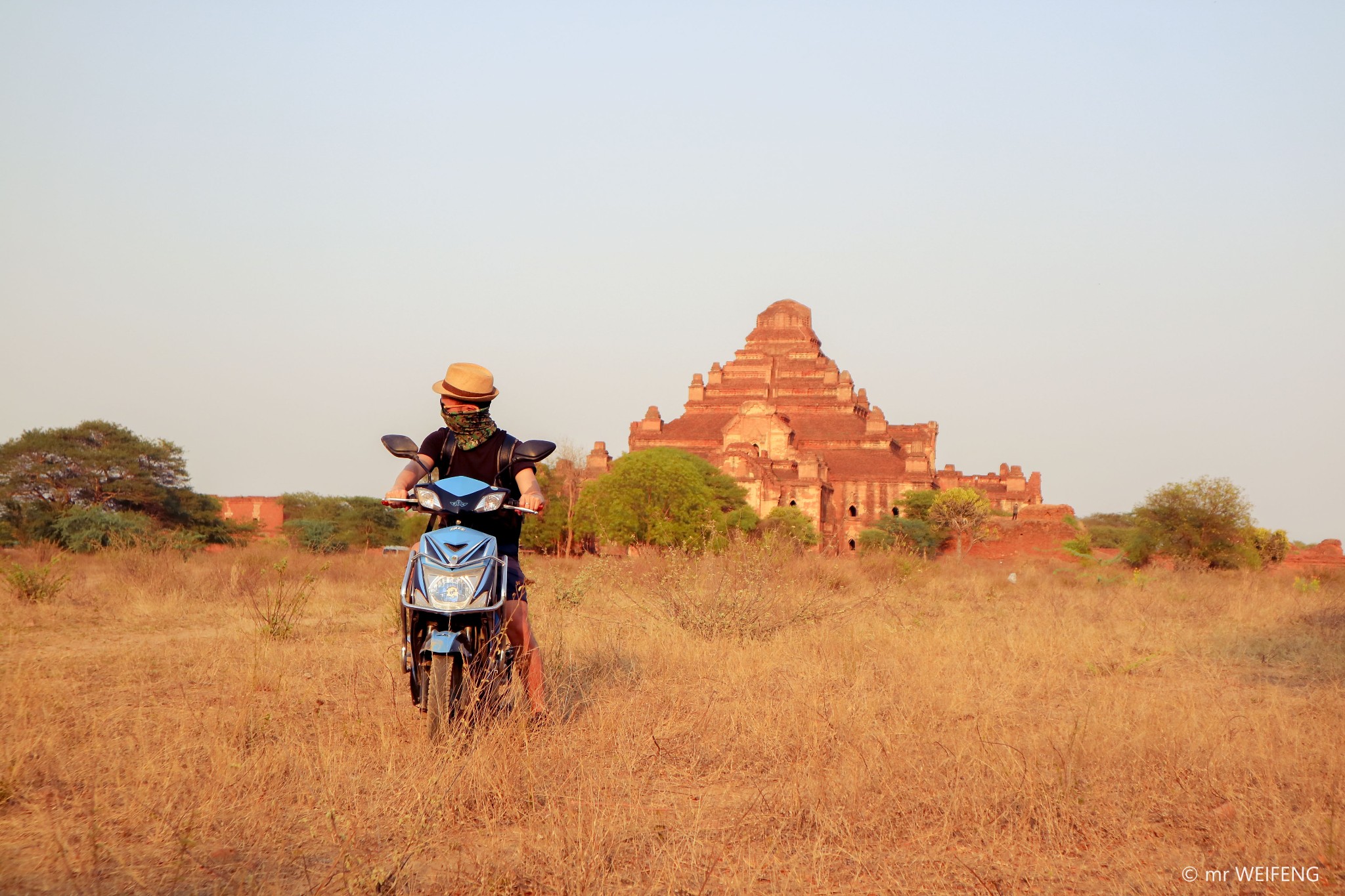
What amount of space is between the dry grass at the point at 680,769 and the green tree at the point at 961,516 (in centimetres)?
3724

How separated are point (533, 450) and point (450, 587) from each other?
0.77m

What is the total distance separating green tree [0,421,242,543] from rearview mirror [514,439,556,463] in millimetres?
29371

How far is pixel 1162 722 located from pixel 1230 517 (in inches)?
1063

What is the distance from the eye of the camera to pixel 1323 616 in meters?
11.7

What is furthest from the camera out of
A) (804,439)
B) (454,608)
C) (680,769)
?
(804,439)

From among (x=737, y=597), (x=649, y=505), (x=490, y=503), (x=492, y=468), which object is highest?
(x=649, y=505)

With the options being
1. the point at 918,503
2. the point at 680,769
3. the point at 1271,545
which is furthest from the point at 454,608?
the point at 918,503

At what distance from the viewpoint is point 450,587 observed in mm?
4473

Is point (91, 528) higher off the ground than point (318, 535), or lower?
higher

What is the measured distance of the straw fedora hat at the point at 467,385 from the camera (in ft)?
16.4

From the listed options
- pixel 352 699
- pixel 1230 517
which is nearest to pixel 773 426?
pixel 1230 517

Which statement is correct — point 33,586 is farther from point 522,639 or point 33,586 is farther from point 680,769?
point 680,769

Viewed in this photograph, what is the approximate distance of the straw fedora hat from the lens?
4.99 metres

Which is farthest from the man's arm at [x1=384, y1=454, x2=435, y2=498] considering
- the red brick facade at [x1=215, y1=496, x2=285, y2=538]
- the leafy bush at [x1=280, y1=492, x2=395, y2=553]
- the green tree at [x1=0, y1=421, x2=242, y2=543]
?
the red brick facade at [x1=215, y1=496, x2=285, y2=538]
